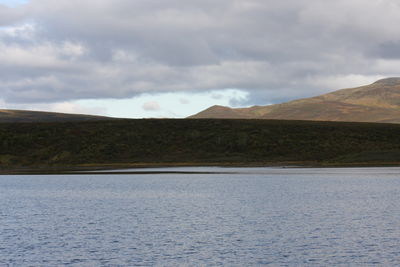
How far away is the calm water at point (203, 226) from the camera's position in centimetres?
2125

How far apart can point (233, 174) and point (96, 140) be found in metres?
51.0

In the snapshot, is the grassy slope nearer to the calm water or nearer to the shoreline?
the shoreline

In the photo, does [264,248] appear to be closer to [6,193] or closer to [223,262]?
[223,262]

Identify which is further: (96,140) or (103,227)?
(96,140)

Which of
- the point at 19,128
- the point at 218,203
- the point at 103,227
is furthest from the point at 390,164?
the point at 19,128

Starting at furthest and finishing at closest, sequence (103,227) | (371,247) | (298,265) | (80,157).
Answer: (80,157), (103,227), (371,247), (298,265)

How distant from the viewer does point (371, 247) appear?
2256cm

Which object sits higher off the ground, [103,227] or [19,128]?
[19,128]

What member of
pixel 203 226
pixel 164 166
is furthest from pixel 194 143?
pixel 203 226

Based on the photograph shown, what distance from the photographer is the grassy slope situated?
326 feet

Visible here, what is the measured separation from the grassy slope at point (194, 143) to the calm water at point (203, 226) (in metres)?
48.9

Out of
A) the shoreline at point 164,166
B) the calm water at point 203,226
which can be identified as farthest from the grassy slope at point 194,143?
the calm water at point 203,226

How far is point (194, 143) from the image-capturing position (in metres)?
112

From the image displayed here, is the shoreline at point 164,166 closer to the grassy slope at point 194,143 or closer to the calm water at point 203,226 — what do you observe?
the grassy slope at point 194,143
